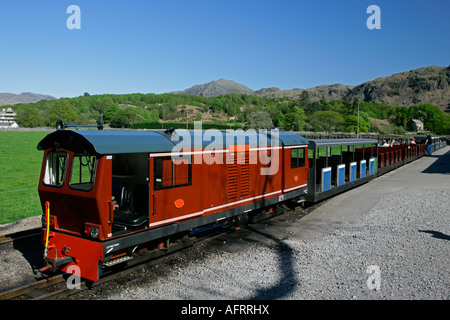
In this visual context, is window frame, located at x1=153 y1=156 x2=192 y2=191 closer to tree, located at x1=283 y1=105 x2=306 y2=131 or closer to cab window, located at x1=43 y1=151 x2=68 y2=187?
cab window, located at x1=43 y1=151 x2=68 y2=187

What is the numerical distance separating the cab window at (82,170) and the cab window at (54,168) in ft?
0.94

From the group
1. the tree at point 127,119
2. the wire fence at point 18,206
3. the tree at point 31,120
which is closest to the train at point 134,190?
the wire fence at point 18,206

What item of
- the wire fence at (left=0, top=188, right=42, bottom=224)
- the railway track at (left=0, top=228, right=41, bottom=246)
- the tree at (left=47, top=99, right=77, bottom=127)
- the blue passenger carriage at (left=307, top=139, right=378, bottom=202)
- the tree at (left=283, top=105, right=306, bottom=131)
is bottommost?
the wire fence at (left=0, top=188, right=42, bottom=224)

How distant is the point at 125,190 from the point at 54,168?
5.09 ft

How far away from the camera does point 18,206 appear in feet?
51.4

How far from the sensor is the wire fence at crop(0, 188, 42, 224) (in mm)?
13852

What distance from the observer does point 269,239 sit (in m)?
10.4

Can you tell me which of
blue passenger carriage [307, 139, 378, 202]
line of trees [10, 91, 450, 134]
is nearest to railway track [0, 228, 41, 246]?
blue passenger carriage [307, 139, 378, 202]

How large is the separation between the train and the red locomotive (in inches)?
0.8

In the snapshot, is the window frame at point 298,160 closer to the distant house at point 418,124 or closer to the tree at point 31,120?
the tree at point 31,120

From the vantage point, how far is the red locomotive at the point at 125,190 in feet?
21.8

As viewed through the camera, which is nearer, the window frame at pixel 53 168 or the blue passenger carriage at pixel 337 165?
the window frame at pixel 53 168

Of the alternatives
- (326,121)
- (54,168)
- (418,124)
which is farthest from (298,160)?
(418,124)
